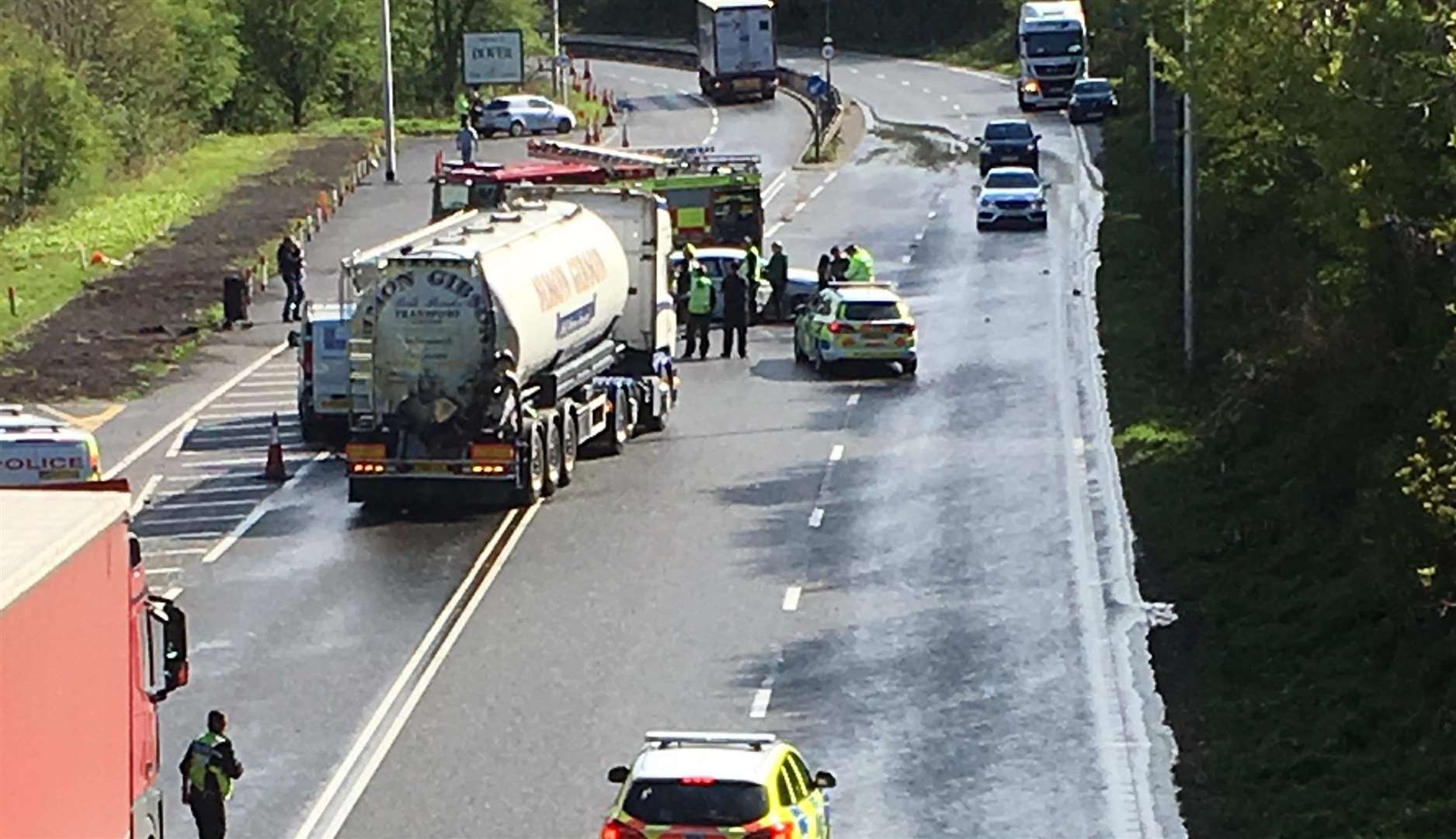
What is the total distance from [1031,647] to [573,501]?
983cm

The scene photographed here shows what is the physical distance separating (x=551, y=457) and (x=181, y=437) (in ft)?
25.1

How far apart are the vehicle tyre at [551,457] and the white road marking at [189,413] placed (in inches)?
227

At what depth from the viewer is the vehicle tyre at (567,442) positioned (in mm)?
38688

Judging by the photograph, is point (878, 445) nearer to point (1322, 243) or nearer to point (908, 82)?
point (1322, 243)

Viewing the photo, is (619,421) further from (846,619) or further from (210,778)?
(210,778)

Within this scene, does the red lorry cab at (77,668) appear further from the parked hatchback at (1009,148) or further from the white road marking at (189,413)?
the parked hatchback at (1009,148)

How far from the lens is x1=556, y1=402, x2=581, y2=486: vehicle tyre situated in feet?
127

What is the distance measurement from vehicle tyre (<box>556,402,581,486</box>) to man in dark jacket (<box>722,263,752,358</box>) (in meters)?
11.1

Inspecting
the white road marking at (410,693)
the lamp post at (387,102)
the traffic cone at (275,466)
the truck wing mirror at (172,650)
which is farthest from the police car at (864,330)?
the truck wing mirror at (172,650)

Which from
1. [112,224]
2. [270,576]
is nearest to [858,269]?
[112,224]

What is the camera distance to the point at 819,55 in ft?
406

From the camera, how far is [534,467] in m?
37.5

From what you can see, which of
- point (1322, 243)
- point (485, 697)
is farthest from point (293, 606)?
point (1322, 243)

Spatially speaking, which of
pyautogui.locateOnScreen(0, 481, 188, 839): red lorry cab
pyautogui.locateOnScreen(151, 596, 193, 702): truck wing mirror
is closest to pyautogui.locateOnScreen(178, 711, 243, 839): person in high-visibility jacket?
pyautogui.locateOnScreen(151, 596, 193, 702): truck wing mirror
